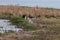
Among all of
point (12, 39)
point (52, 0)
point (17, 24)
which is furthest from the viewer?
point (52, 0)

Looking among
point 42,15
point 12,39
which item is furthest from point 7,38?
point 42,15

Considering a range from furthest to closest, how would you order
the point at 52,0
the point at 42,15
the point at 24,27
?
the point at 52,0 → the point at 42,15 → the point at 24,27

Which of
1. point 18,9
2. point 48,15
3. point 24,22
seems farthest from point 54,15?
point 24,22

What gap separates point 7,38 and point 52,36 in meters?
2.40

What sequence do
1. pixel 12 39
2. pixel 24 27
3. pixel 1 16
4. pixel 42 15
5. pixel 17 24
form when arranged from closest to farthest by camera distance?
pixel 12 39 → pixel 24 27 → pixel 17 24 → pixel 1 16 → pixel 42 15

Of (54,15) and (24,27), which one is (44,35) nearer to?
(24,27)

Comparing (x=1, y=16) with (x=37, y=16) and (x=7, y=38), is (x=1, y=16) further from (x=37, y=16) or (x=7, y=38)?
(x=7, y=38)

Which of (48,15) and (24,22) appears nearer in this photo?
(24,22)

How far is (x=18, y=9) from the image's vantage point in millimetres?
29922

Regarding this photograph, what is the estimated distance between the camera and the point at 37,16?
2809 centimetres

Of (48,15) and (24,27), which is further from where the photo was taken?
(48,15)

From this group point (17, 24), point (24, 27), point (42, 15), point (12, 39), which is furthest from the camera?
point (42, 15)

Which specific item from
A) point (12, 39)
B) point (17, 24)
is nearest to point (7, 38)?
point (12, 39)

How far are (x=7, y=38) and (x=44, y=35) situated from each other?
201 cm
